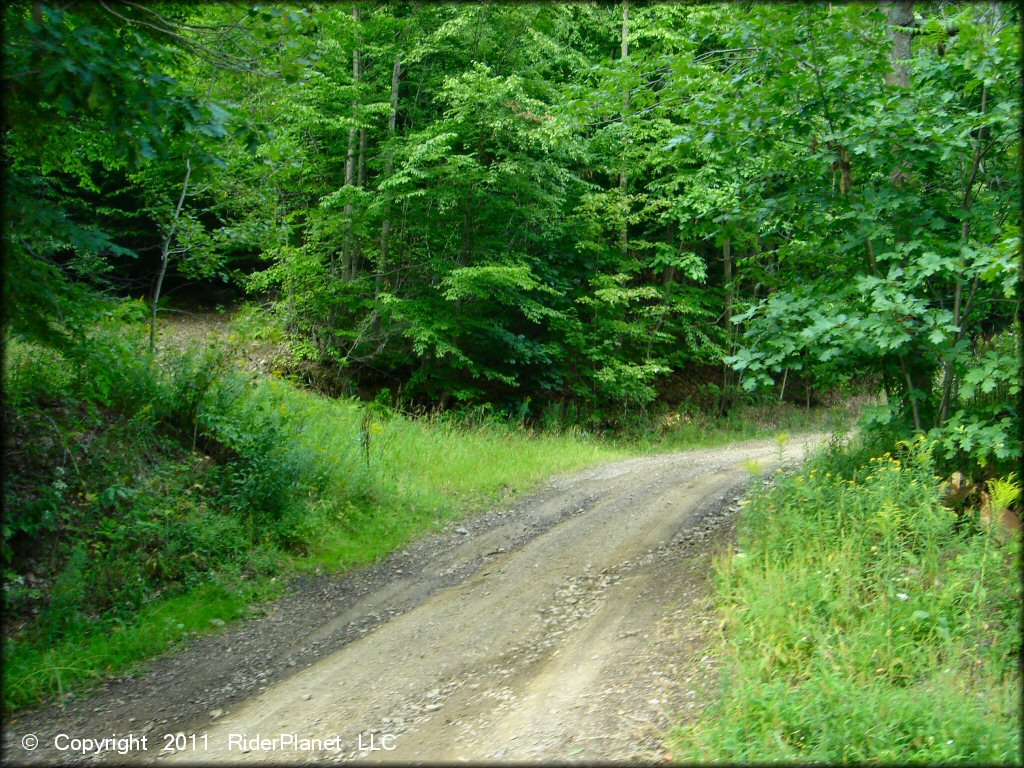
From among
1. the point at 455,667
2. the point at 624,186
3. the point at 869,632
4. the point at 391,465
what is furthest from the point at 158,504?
the point at 624,186

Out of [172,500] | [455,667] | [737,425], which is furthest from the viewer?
[737,425]

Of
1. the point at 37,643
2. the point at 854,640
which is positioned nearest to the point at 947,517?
the point at 854,640

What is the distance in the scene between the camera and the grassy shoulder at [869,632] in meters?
3.42

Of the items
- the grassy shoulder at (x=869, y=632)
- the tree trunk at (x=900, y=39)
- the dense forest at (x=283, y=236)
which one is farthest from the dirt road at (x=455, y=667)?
the tree trunk at (x=900, y=39)

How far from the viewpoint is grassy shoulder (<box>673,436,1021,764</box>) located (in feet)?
11.2

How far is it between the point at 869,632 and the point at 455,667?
282 centimetres

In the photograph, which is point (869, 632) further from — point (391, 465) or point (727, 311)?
point (727, 311)

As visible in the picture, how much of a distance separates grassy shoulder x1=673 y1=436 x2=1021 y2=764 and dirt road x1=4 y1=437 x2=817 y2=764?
16.5 inches

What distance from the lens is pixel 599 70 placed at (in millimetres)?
6816

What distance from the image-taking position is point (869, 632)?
13.6 feet

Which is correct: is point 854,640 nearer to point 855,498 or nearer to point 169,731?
point 855,498

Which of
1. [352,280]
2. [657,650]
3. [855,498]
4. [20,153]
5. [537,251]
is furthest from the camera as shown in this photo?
[537,251]

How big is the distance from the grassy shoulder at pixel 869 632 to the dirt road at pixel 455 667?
16.5 inches

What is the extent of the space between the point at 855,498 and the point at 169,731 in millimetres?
5264
